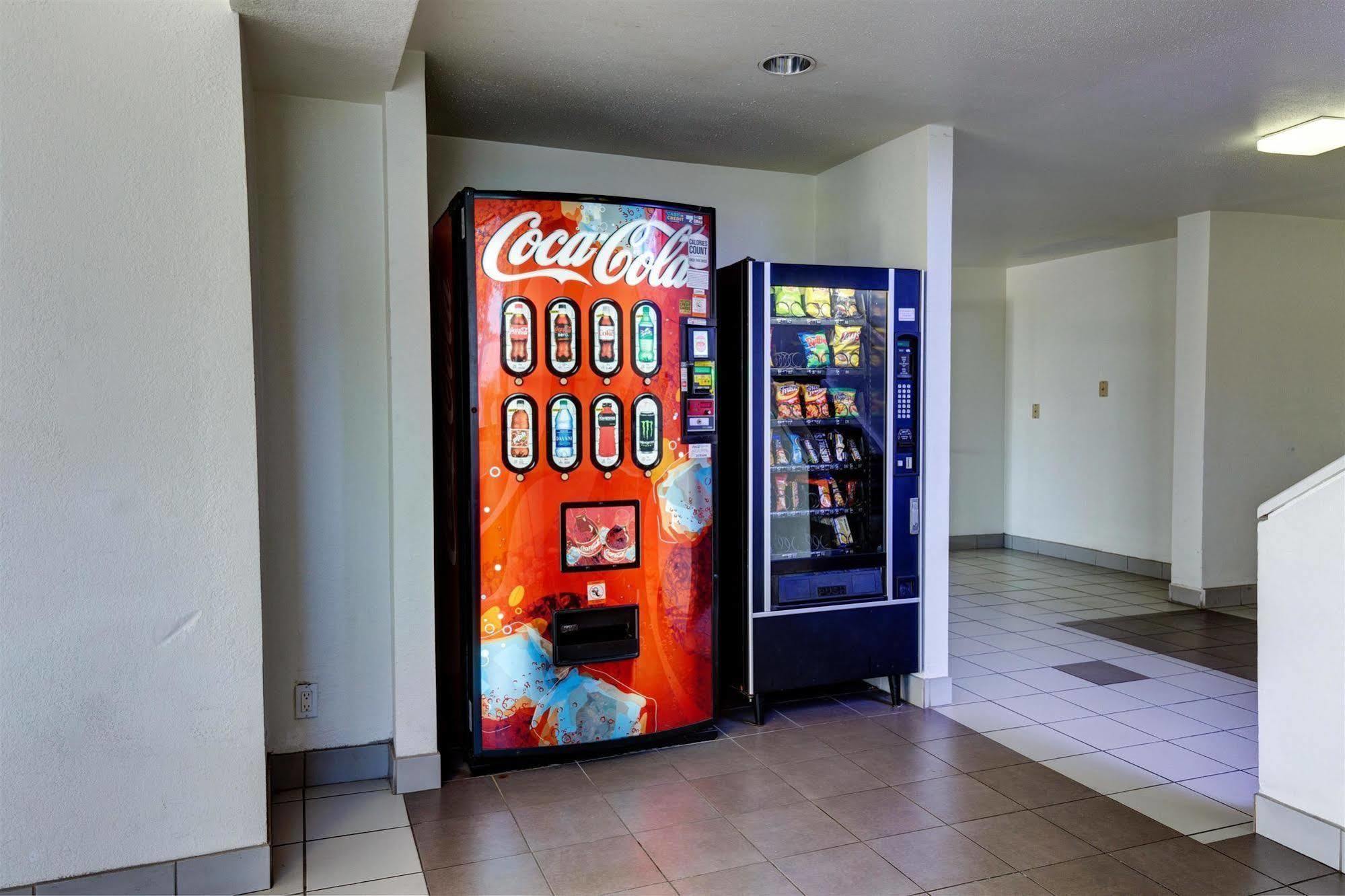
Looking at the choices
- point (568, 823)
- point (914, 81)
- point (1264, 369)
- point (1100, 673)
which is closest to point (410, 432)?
point (568, 823)

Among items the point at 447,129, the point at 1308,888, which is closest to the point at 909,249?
the point at 447,129

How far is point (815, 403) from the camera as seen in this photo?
13.9 feet

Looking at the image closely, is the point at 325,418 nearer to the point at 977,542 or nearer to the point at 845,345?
the point at 845,345

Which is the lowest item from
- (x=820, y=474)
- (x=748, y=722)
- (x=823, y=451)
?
(x=748, y=722)

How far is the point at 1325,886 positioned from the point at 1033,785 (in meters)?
0.92

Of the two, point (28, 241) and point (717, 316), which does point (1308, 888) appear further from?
point (28, 241)

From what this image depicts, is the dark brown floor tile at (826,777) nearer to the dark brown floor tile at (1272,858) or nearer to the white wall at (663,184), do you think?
the dark brown floor tile at (1272,858)

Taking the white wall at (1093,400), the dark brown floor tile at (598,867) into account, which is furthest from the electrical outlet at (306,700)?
the white wall at (1093,400)

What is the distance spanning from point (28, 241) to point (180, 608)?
1021mm

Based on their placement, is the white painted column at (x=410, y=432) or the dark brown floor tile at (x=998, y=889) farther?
the white painted column at (x=410, y=432)

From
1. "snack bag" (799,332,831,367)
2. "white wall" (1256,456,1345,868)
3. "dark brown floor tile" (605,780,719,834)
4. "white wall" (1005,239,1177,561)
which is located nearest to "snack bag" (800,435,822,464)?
"snack bag" (799,332,831,367)

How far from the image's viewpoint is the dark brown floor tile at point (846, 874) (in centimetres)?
268

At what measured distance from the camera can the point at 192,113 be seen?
2568 mm

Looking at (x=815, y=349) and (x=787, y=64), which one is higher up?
(x=787, y=64)
